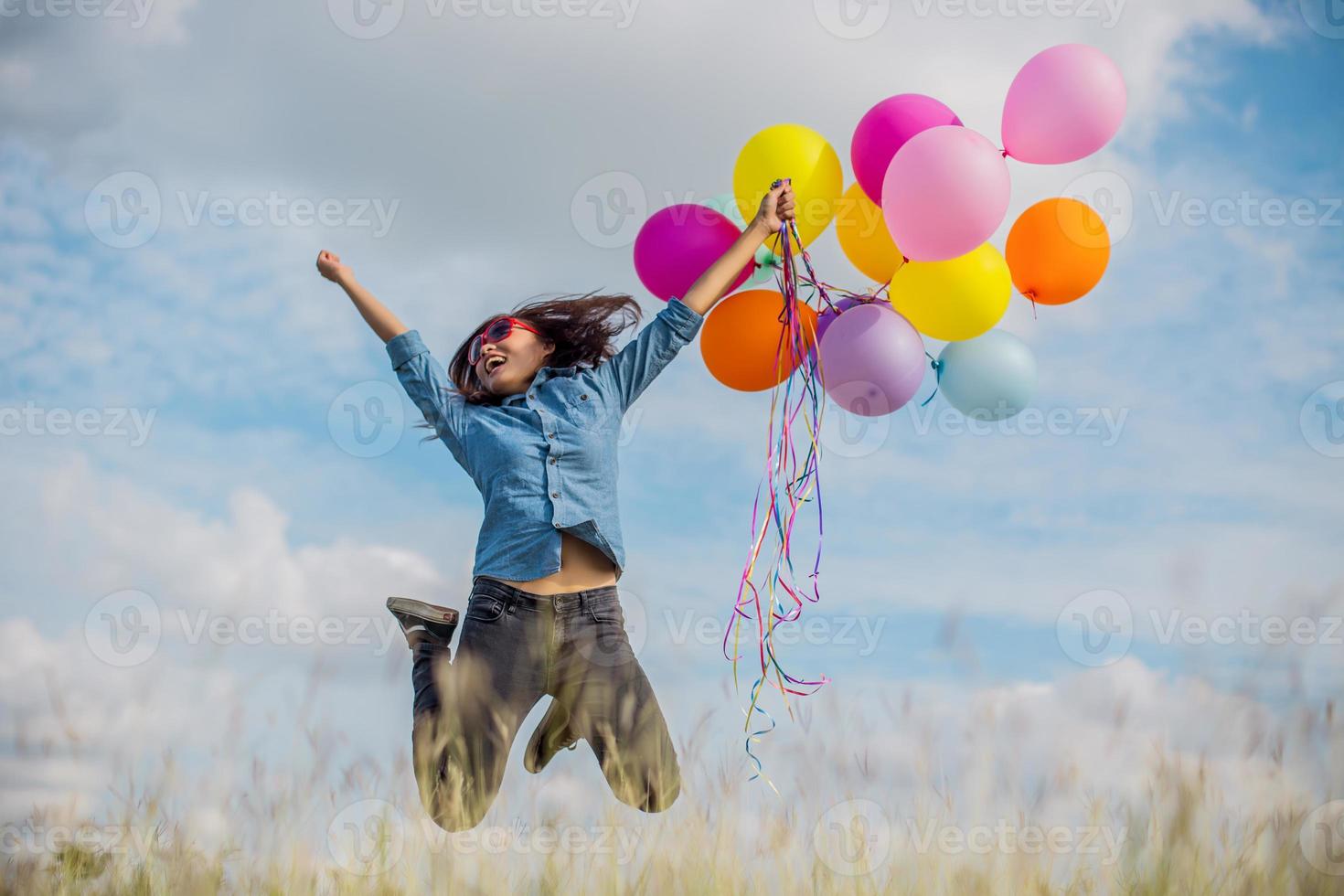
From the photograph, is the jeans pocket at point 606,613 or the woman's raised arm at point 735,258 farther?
the woman's raised arm at point 735,258

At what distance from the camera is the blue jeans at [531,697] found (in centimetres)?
309

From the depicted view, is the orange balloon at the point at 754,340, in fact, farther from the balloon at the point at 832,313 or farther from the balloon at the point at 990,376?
the balloon at the point at 990,376

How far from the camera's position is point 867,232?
388cm

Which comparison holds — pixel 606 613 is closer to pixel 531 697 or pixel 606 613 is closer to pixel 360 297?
pixel 531 697

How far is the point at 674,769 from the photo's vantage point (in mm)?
3141

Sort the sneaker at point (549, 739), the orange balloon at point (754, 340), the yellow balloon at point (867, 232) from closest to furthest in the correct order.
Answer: the sneaker at point (549, 739)
the orange balloon at point (754, 340)
the yellow balloon at point (867, 232)

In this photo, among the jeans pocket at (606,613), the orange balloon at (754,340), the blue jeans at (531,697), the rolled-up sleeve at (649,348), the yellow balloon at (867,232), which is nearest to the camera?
the blue jeans at (531,697)

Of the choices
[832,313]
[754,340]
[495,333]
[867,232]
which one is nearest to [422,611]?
[495,333]

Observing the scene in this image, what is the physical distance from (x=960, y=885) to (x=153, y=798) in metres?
1.93

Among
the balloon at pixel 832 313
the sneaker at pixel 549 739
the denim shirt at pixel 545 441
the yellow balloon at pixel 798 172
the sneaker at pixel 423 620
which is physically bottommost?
the sneaker at pixel 549 739

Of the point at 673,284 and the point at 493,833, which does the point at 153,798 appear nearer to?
the point at 493,833

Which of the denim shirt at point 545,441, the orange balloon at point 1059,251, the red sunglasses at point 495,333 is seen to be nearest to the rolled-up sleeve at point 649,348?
the denim shirt at point 545,441

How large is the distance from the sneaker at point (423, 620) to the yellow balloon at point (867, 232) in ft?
6.10

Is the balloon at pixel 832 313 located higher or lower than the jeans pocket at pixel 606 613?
higher
